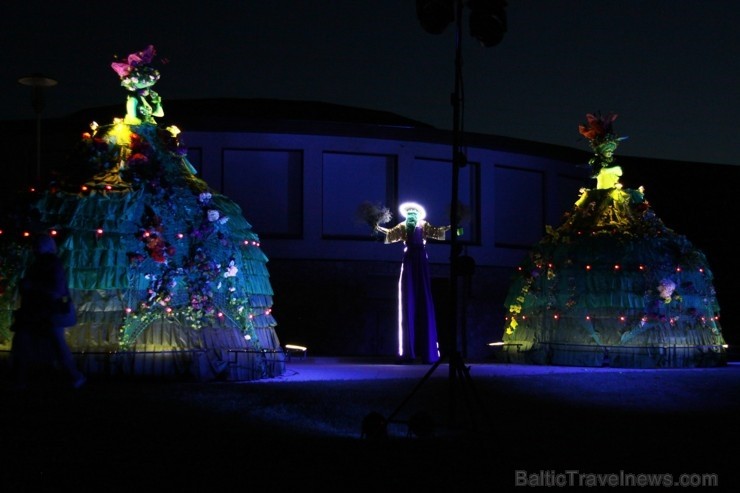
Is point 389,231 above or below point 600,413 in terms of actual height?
above

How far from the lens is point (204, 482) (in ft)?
24.1

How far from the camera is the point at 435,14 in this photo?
32.6 ft

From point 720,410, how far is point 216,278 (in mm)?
7645

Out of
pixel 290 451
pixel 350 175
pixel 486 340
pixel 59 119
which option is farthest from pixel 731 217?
pixel 290 451

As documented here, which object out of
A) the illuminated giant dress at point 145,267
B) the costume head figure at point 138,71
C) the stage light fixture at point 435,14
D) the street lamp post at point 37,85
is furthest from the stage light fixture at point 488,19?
the street lamp post at point 37,85

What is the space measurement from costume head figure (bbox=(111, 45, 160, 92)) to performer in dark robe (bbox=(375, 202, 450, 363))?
21.9 feet

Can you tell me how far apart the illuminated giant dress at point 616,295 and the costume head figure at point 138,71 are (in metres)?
8.94

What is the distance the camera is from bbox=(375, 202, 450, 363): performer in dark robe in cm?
2041

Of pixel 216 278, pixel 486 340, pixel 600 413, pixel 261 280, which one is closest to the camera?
pixel 600 413

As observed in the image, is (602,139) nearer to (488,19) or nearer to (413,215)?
(413,215)

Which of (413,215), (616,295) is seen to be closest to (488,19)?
(616,295)

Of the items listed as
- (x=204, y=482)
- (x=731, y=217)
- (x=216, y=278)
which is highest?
(x=731, y=217)

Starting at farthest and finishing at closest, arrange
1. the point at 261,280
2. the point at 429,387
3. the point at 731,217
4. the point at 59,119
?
the point at 731,217 < the point at 59,119 < the point at 261,280 < the point at 429,387

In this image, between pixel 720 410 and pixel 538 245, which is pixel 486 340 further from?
pixel 720 410
